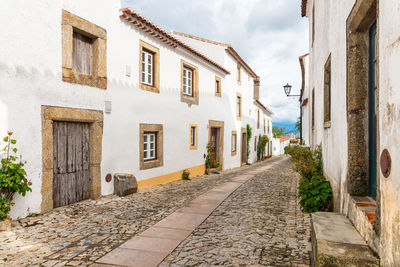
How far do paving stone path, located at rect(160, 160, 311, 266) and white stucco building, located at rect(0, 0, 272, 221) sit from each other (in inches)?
132

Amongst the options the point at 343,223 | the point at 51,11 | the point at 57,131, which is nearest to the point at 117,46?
the point at 51,11

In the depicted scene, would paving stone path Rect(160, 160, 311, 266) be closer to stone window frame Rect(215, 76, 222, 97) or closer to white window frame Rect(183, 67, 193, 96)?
white window frame Rect(183, 67, 193, 96)

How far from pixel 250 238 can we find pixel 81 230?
2847mm

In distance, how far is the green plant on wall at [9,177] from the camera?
15.8 ft

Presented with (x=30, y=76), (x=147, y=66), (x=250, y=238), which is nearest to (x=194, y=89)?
(x=147, y=66)

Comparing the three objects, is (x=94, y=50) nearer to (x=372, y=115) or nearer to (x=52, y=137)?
(x=52, y=137)

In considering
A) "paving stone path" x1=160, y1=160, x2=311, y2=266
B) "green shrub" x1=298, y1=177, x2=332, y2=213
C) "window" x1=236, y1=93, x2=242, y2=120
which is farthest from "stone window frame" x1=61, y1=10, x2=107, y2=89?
"window" x1=236, y1=93, x2=242, y2=120

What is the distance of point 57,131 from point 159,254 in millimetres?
3877

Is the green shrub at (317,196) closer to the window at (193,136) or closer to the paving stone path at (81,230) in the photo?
the paving stone path at (81,230)

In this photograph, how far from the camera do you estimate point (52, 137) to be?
5.97m

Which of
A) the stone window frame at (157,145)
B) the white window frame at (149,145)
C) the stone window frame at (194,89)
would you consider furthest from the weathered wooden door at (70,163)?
the stone window frame at (194,89)

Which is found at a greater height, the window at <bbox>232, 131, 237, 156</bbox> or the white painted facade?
the white painted facade

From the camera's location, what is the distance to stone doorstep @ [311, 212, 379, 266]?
223cm

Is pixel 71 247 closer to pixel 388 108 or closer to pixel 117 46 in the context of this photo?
pixel 388 108
